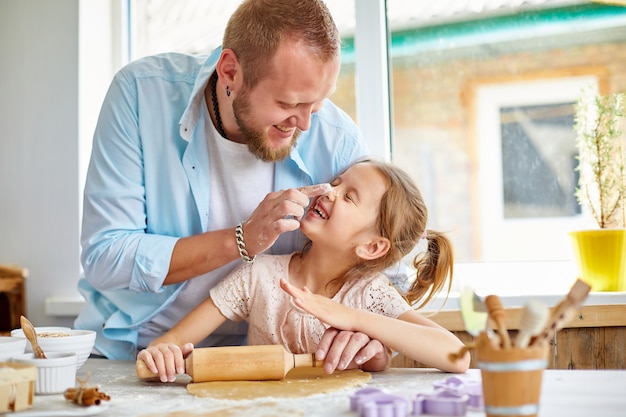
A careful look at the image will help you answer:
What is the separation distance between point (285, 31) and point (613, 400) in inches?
42.0

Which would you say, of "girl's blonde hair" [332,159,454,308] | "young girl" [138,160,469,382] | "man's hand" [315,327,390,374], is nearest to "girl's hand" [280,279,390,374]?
"man's hand" [315,327,390,374]

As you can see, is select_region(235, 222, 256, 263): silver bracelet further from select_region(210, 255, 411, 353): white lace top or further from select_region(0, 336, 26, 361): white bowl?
select_region(0, 336, 26, 361): white bowl

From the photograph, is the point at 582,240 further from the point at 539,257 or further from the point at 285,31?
the point at 285,31

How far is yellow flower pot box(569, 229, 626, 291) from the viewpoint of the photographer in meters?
2.19

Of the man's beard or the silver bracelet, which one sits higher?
the man's beard

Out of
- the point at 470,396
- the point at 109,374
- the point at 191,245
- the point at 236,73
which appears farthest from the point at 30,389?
the point at 236,73

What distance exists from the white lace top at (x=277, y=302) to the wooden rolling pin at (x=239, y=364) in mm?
276

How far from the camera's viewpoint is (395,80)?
2.68m

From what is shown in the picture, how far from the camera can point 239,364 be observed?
1487 mm

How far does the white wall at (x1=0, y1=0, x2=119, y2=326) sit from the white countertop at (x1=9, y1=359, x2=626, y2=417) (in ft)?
4.09

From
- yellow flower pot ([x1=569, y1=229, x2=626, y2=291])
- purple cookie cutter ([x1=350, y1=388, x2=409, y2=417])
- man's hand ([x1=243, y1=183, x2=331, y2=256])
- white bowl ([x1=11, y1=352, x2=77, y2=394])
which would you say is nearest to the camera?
purple cookie cutter ([x1=350, y1=388, x2=409, y2=417])

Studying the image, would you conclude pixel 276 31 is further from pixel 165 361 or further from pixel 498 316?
pixel 498 316

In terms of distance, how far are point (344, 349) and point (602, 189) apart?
3.74ft

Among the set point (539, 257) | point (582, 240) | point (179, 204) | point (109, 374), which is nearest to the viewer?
point (109, 374)
